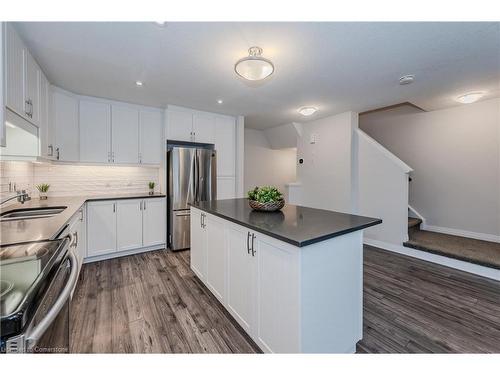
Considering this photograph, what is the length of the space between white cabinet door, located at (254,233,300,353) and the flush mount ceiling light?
1.38 metres

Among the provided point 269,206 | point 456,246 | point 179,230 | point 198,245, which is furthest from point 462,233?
point 179,230

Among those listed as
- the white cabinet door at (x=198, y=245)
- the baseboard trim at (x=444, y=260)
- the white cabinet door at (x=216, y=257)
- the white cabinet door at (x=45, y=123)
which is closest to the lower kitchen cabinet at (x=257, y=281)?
the white cabinet door at (x=216, y=257)

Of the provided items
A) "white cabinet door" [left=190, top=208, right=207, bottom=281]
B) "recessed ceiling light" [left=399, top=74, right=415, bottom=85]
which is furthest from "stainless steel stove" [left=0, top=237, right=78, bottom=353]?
"recessed ceiling light" [left=399, top=74, right=415, bottom=85]

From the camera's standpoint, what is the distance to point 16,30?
5.41 ft

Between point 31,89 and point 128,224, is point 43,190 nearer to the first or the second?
point 128,224

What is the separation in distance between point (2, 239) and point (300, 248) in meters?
1.69

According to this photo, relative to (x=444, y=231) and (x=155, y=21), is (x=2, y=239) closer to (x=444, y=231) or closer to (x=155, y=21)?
(x=155, y=21)

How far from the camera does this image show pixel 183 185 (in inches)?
137

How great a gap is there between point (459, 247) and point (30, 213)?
5.34 metres

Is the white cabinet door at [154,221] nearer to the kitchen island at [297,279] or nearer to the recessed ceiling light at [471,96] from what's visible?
the kitchen island at [297,279]

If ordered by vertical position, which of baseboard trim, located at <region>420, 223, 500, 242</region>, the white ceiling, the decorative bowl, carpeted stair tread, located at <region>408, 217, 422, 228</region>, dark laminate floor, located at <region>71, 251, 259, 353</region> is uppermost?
the white ceiling

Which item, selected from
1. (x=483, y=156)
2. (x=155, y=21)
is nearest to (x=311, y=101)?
(x=155, y=21)

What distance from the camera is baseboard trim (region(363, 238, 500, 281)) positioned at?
103 inches

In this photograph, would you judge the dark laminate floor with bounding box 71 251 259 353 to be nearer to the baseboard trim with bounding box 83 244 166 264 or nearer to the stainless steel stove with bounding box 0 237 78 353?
the baseboard trim with bounding box 83 244 166 264
